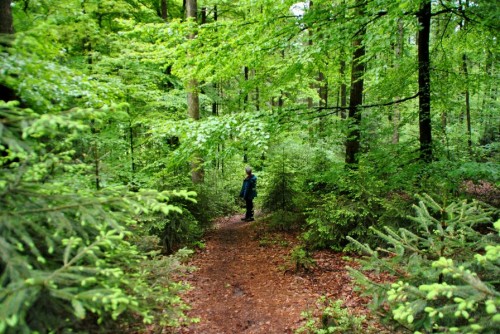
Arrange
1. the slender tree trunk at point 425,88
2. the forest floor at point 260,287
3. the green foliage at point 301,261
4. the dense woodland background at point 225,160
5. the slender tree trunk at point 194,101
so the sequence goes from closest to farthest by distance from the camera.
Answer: the dense woodland background at point 225,160 → the forest floor at point 260,287 → the slender tree trunk at point 425,88 → the green foliage at point 301,261 → the slender tree trunk at point 194,101

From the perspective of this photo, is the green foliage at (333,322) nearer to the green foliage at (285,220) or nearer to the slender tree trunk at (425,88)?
the slender tree trunk at (425,88)

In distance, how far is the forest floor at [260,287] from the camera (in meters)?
5.69

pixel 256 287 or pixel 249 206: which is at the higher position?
pixel 249 206

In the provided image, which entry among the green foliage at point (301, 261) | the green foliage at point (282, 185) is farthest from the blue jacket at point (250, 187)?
the green foliage at point (301, 261)

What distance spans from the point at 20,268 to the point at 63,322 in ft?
1.54

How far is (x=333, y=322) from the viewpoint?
492cm

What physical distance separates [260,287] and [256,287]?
0.31 ft

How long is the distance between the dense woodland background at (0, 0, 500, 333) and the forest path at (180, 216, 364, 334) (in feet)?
2.78

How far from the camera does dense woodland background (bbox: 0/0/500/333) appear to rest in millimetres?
2141

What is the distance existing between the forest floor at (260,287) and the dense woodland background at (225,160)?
2.63ft

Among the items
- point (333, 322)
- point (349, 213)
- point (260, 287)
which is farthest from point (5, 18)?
point (349, 213)

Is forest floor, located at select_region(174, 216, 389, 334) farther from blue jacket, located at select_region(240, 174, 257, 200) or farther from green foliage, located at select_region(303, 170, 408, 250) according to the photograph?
blue jacket, located at select_region(240, 174, 257, 200)

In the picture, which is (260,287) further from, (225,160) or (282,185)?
(282,185)

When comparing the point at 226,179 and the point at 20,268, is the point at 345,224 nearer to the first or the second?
the point at 20,268
